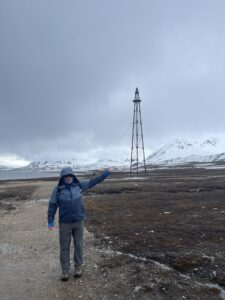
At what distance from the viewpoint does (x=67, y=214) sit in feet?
33.1

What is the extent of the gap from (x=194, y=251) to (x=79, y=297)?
515 centimetres

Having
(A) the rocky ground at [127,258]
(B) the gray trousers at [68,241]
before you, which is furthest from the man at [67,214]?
(A) the rocky ground at [127,258]

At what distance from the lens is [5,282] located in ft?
33.1

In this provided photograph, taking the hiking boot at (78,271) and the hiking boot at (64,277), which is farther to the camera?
the hiking boot at (78,271)

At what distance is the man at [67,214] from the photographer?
1011 cm

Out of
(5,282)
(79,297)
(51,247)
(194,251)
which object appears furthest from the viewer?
(51,247)

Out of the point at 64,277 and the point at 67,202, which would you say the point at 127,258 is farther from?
the point at 67,202

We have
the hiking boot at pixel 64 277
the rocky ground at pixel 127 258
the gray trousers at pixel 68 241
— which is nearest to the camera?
the rocky ground at pixel 127 258

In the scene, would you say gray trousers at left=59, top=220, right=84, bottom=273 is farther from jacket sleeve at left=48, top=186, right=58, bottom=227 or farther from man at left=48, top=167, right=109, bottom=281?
jacket sleeve at left=48, top=186, right=58, bottom=227

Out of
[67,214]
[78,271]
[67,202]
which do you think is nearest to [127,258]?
[78,271]

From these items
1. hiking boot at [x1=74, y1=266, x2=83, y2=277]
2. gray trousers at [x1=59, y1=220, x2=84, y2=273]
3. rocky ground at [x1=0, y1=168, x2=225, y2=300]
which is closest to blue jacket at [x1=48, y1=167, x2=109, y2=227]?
gray trousers at [x1=59, y1=220, x2=84, y2=273]

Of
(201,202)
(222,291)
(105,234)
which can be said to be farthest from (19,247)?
(201,202)

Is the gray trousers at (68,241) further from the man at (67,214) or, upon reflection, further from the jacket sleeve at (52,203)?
the jacket sleeve at (52,203)

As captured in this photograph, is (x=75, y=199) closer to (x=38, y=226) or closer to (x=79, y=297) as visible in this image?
(x=79, y=297)
